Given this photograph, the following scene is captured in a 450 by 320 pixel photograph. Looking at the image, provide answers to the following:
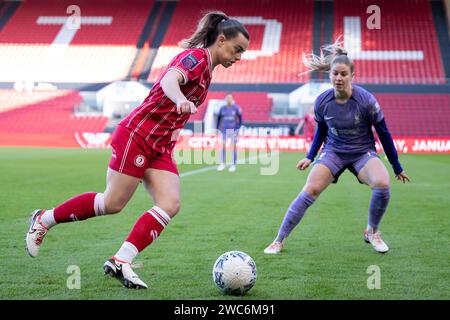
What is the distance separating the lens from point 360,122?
594cm

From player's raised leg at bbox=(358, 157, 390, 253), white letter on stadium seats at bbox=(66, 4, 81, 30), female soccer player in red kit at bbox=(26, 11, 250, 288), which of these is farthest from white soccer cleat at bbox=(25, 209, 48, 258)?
white letter on stadium seats at bbox=(66, 4, 81, 30)

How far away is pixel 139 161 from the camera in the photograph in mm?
4426

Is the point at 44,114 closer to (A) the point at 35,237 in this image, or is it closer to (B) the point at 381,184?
(B) the point at 381,184

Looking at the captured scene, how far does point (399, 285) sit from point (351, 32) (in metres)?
34.8

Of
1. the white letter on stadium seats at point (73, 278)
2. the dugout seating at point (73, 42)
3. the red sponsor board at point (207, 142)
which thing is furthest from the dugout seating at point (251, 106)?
the white letter on stadium seats at point (73, 278)

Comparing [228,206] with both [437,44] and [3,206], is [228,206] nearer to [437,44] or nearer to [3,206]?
[3,206]

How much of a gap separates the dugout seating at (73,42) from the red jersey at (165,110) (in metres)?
31.8

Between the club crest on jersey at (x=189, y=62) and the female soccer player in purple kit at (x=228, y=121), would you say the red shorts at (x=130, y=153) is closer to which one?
the club crest on jersey at (x=189, y=62)

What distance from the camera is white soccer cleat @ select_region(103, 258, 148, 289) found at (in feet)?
13.9

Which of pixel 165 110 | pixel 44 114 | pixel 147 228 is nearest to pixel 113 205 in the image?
pixel 147 228

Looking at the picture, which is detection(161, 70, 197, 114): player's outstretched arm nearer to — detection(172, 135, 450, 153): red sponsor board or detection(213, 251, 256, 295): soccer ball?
detection(213, 251, 256, 295): soccer ball

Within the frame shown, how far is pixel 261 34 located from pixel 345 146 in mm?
33472

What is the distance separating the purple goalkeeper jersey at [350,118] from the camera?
5859mm

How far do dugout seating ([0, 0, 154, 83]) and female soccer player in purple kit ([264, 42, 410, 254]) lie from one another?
1200 inches
